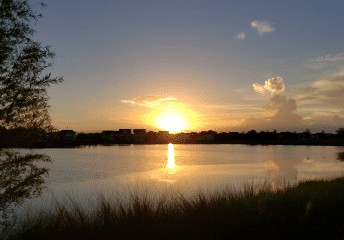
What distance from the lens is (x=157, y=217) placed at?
9812 millimetres

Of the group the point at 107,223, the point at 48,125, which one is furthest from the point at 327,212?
the point at 48,125

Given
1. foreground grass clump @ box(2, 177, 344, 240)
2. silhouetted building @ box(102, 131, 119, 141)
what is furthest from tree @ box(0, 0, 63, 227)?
silhouetted building @ box(102, 131, 119, 141)

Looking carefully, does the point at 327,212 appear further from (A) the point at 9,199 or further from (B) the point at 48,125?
(A) the point at 9,199

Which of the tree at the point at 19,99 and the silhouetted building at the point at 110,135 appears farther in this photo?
the silhouetted building at the point at 110,135

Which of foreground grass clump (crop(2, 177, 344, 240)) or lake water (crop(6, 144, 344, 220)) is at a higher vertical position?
foreground grass clump (crop(2, 177, 344, 240))

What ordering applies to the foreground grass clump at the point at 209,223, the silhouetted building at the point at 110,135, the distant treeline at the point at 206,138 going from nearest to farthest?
1. the foreground grass clump at the point at 209,223
2. the distant treeline at the point at 206,138
3. the silhouetted building at the point at 110,135

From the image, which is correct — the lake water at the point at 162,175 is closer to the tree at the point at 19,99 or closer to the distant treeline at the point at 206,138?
the tree at the point at 19,99

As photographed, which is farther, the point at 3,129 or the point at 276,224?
the point at 3,129

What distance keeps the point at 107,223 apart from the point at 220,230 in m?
4.17

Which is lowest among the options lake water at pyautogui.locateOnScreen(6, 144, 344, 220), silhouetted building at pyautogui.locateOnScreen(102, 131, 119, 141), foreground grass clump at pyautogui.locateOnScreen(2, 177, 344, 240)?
lake water at pyautogui.locateOnScreen(6, 144, 344, 220)

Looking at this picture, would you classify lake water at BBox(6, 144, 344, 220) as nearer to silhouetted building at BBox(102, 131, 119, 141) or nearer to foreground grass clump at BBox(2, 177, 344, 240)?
foreground grass clump at BBox(2, 177, 344, 240)

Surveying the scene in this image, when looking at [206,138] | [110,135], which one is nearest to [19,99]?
[110,135]

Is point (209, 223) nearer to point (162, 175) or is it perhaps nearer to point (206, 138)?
point (162, 175)

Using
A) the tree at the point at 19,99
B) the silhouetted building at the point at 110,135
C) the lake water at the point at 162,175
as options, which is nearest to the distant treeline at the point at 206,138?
the silhouetted building at the point at 110,135
